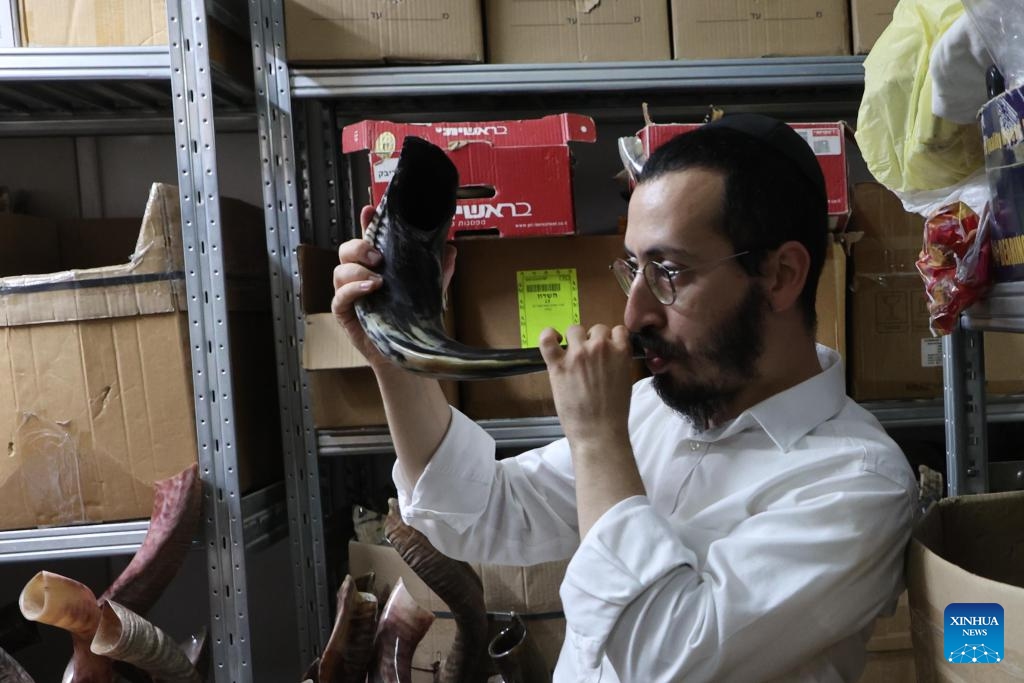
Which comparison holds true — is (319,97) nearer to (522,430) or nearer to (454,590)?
(522,430)

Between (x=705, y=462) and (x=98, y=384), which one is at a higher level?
(x=98, y=384)

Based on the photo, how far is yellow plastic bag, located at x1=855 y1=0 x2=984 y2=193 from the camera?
954 mm

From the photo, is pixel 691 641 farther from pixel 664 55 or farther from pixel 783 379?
pixel 664 55

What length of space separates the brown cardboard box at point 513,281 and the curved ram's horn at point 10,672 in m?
1.05

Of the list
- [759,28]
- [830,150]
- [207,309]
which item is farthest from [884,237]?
[207,309]

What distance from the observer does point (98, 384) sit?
4.85 feet

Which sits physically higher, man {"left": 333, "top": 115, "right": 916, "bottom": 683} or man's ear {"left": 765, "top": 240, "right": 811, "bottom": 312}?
man's ear {"left": 765, "top": 240, "right": 811, "bottom": 312}

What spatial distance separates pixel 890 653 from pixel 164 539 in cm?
146

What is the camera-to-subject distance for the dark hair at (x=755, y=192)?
98 centimetres

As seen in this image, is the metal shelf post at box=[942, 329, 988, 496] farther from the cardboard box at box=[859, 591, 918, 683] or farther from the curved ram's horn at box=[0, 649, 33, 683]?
the curved ram's horn at box=[0, 649, 33, 683]

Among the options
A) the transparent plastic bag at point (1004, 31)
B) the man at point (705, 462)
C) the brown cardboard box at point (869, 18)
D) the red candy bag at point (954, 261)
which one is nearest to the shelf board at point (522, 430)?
the man at point (705, 462)

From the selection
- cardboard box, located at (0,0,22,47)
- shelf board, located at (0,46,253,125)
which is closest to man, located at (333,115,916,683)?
shelf board, located at (0,46,253,125)

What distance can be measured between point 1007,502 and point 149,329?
1.46 m

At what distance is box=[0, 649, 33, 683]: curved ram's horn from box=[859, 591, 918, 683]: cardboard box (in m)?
1.65
